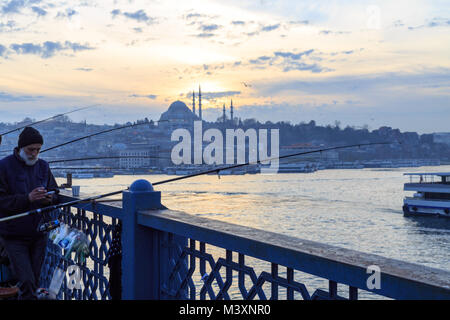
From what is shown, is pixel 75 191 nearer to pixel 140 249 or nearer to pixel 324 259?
pixel 140 249

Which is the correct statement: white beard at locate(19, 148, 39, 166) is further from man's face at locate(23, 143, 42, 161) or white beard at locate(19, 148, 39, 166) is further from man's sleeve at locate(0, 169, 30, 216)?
man's sleeve at locate(0, 169, 30, 216)

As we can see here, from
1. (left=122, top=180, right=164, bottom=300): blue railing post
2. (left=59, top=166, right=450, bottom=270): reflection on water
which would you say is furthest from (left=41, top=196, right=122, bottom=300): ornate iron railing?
(left=59, top=166, right=450, bottom=270): reflection on water

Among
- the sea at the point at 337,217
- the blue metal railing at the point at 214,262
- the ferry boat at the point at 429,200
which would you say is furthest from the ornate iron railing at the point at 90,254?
the ferry boat at the point at 429,200

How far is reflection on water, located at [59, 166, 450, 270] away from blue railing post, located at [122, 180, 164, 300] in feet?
80.2

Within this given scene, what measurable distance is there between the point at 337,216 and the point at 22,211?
40.6m

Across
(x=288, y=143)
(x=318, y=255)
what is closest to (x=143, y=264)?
(x=318, y=255)

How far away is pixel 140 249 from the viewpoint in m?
2.45

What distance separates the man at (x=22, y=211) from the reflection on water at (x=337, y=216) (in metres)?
24.3

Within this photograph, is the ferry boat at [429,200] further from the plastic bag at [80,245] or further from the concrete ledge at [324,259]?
the concrete ledge at [324,259]

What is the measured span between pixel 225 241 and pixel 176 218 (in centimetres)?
41

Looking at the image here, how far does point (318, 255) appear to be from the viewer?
4.91 feet

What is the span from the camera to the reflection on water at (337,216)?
30.0 m

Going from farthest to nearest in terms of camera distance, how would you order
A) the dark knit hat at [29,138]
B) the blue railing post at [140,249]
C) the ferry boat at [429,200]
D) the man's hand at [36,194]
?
1. the ferry boat at [429,200]
2. the dark knit hat at [29,138]
3. the man's hand at [36,194]
4. the blue railing post at [140,249]
